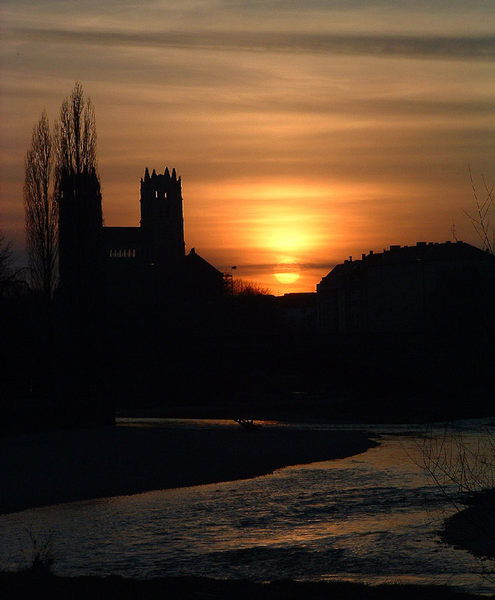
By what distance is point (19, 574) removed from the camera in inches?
682

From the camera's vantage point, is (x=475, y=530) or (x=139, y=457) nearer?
(x=475, y=530)

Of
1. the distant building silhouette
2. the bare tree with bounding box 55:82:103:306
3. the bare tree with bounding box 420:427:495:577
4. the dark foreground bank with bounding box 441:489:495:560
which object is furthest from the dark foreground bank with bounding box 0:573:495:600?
the distant building silhouette

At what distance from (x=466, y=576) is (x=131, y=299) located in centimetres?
6532

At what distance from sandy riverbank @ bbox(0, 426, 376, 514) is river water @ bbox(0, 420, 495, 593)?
2086 millimetres

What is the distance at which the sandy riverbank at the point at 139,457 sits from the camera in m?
32.6

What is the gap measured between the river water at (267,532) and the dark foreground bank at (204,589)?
82 centimetres

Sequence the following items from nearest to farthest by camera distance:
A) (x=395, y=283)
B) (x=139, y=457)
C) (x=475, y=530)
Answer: (x=475, y=530)
(x=139, y=457)
(x=395, y=283)

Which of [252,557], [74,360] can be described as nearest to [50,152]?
[74,360]

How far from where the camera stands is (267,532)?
2417cm

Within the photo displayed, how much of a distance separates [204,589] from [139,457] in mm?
22940

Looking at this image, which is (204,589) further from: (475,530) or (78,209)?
(78,209)

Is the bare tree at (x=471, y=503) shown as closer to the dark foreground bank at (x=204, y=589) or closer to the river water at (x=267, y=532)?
the river water at (x=267, y=532)

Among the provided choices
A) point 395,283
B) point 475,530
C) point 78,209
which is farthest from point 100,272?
point 395,283

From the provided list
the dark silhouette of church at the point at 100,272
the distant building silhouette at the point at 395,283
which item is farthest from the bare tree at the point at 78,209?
the distant building silhouette at the point at 395,283
